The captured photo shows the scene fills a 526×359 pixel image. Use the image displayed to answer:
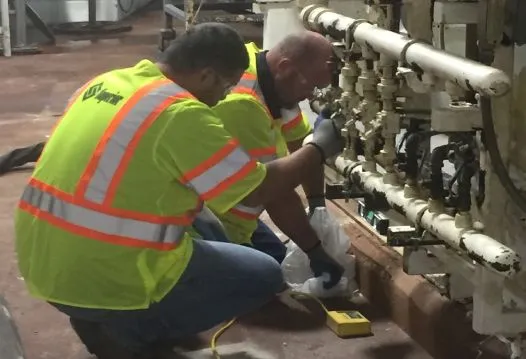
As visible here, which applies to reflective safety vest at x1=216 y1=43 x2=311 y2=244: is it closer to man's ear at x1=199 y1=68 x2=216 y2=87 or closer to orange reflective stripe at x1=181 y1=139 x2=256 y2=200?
man's ear at x1=199 y1=68 x2=216 y2=87

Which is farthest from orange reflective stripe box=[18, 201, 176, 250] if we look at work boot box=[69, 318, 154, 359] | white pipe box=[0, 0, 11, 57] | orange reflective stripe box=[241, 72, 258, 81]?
white pipe box=[0, 0, 11, 57]

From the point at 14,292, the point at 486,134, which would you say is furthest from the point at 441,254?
the point at 14,292

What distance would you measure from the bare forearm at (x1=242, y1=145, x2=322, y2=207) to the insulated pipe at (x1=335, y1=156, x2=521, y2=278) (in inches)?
4.7

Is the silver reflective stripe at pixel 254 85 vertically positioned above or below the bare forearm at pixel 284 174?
above

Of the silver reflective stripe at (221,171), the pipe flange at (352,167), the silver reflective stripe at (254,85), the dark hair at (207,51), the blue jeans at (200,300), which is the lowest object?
the blue jeans at (200,300)

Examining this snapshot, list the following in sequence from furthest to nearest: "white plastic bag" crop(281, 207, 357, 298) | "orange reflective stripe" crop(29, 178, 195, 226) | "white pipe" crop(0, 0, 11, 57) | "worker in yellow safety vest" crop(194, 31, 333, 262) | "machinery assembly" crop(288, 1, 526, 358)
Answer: "white pipe" crop(0, 0, 11, 57), "white plastic bag" crop(281, 207, 357, 298), "worker in yellow safety vest" crop(194, 31, 333, 262), "orange reflective stripe" crop(29, 178, 195, 226), "machinery assembly" crop(288, 1, 526, 358)

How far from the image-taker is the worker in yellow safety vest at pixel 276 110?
7.68 ft

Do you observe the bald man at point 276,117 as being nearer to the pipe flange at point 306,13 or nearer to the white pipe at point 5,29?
the pipe flange at point 306,13

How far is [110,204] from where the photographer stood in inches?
76.6

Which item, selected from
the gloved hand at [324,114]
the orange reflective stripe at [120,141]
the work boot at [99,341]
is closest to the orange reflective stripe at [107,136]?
the orange reflective stripe at [120,141]

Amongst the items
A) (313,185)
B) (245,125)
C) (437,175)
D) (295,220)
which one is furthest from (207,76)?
(313,185)

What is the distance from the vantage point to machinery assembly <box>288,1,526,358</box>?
1710 mm

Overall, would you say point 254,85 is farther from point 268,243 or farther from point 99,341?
point 99,341

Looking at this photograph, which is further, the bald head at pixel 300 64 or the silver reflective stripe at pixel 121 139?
the bald head at pixel 300 64
